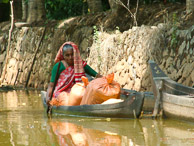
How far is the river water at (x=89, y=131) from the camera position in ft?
24.0

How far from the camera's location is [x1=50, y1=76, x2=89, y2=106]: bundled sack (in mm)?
10188

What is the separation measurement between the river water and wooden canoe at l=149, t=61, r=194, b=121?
18 centimetres

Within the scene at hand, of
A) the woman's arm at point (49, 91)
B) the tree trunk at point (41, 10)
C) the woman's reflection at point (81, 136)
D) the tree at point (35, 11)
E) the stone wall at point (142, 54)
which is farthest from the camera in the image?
the tree trunk at point (41, 10)

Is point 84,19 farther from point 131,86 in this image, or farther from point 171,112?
point 171,112

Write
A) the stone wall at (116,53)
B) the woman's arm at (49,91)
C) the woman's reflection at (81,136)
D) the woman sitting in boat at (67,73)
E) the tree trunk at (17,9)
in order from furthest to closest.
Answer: the tree trunk at (17,9) → the stone wall at (116,53) → the woman's arm at (49,91) → the woman sitting in boat at (67,73) → the woman's reflection at (81,136)

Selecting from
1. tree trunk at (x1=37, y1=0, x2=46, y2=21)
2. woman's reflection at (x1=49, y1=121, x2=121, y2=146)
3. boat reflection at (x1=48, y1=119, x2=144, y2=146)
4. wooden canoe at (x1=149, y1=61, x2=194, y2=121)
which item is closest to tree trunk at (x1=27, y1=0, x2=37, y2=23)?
tree trunk at (x1=37, y1=0, x2=46, y2=21)

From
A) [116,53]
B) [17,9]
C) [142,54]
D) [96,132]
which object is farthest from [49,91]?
[17,9]

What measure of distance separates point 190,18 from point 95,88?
5768mm

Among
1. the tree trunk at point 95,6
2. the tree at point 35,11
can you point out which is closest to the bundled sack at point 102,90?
the tree trunk at point 95,6

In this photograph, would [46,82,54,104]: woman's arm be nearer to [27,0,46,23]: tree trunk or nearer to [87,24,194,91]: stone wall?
[87,24,194,91]: stone wall

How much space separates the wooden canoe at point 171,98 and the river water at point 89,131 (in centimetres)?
18

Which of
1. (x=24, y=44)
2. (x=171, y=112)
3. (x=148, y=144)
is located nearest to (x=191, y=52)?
(x=171, y=112)

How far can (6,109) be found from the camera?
475 inches

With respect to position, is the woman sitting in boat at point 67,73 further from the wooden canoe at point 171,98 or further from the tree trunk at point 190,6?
the tree trunk at point 190,6
